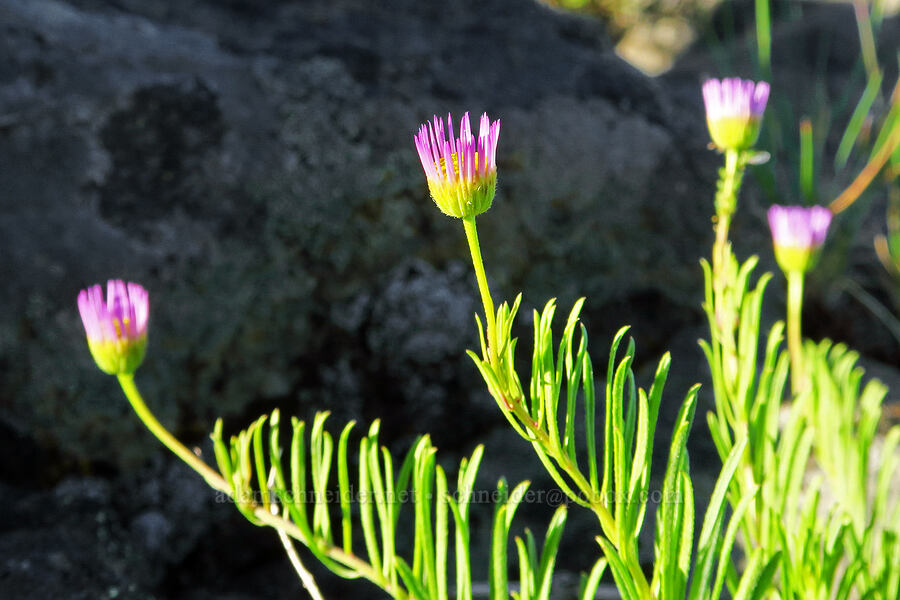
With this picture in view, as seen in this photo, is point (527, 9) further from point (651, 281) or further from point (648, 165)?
A: point (651, 281)

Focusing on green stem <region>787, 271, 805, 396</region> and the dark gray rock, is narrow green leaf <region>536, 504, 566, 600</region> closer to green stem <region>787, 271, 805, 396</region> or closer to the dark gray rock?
green stem <region>787, 271, 805, 396</region>

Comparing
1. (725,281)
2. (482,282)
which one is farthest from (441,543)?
(725,281)

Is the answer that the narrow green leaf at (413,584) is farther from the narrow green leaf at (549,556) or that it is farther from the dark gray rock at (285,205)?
the dark gray rock at (285,205)

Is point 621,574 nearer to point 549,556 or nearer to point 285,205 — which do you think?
point 549,556

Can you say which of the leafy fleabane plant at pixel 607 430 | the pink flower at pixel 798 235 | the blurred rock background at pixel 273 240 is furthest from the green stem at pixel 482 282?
the blurred rock background at pixel 273 240

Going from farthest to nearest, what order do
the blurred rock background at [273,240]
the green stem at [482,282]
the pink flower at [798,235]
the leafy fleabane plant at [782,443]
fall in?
the blurred rock background at [273,240] < the pink flower at [798,235] < the leafy fleabane plant at [782,443] < the green stem at [482,282]
